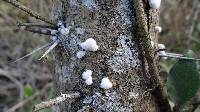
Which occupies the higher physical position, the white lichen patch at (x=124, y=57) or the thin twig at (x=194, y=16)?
the thin twig at (x=194, y=16)

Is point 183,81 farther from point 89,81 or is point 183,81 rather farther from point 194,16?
point 194,16

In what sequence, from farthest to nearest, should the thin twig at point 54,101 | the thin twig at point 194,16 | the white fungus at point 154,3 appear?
the thin twig at point 194,16 < the white fungus at point 154,3 < the thin twig at point 54,101

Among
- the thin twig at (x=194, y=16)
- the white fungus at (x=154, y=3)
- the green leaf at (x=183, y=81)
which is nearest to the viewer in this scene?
the white fungus at (x=154, y=3)

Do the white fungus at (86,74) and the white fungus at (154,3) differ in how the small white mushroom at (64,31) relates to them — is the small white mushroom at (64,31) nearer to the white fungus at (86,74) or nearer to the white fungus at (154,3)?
the white fungus at (86,74)

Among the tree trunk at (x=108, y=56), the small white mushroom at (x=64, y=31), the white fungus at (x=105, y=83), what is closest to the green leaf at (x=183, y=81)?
the tree trunk at (x=108, y=56)

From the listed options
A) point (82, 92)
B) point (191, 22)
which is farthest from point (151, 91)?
point (191, 22)

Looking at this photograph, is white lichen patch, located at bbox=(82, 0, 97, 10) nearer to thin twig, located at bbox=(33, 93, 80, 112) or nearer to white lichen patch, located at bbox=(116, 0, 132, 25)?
white lichen patch, located at bbox=(116, 0, 132, 25)
